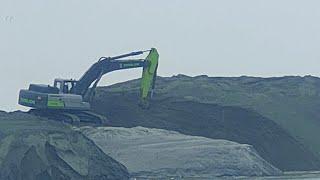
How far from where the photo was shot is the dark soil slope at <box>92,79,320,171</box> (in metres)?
41.0

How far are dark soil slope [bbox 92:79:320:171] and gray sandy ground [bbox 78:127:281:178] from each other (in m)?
7.00

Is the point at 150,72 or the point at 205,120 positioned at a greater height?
the point at 150,72

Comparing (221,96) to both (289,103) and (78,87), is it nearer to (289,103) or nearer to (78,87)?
(289,103)

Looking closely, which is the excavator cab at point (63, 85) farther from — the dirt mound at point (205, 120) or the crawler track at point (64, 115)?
the dirt mound at point (205, 120)

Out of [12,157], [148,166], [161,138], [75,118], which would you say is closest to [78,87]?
[75,118]

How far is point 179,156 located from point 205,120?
40.0 feet

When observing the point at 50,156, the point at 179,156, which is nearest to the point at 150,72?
the point at 179,156

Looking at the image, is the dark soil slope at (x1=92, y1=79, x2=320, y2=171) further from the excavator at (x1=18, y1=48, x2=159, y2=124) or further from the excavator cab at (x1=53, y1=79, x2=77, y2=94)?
the excavator cab at (x1=53, y1=79, x2=77, y2=94)

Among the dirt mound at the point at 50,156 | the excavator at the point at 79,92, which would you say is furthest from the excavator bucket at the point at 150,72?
the dirt mound at the point at 50,156

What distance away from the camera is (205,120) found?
144 ft

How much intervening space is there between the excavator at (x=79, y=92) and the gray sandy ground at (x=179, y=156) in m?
Result: 1.37

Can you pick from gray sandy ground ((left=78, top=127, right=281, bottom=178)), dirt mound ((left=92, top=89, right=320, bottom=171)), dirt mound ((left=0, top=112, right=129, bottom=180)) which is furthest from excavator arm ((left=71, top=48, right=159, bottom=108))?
dirt mound ((left=0, top=112, right=129, bottom=180))

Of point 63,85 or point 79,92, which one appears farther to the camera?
point 79,92

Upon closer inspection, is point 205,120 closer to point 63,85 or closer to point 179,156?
point 63,85
